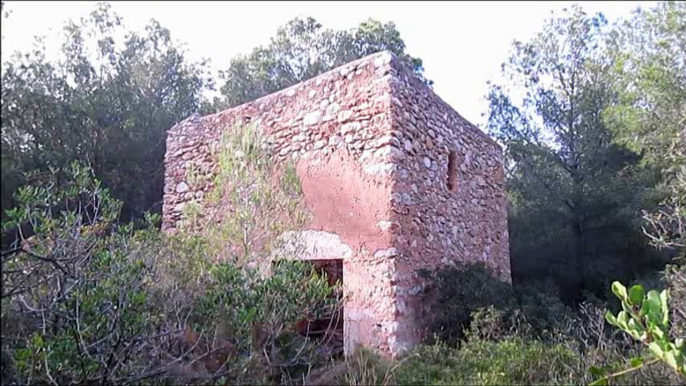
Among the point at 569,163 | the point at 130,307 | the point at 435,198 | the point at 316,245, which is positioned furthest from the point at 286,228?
the point at 569,163

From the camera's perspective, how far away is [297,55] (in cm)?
1512

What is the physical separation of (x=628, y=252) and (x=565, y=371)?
854 centimetres

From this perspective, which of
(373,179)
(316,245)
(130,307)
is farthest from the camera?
(316,245)

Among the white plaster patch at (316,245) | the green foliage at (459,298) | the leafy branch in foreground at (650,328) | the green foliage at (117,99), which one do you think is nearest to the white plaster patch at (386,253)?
the white plaster patch at (316,245)

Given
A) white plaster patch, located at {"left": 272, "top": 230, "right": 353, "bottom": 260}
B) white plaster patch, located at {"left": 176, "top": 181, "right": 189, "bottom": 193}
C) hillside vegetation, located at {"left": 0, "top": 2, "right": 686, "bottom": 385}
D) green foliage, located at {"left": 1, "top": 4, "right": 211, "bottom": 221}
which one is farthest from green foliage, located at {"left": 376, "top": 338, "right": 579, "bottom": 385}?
green foliage, located at {"left": 1, "top": 4, "right": 211, "bottom": 221}

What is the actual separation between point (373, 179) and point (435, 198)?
1.05m

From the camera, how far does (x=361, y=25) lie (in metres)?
15.5

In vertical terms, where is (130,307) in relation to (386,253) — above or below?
below

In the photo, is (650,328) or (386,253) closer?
(650,328)

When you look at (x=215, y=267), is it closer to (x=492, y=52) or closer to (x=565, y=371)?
(x=565, y=371)

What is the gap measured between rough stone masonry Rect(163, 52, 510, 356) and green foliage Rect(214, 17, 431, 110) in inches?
295

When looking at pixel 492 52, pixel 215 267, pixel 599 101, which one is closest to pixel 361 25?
pixel 492 52

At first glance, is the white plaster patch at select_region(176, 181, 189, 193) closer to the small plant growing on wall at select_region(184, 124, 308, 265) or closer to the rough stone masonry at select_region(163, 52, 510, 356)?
the rough stone masonry at select_region(163, 52, 510, 356)

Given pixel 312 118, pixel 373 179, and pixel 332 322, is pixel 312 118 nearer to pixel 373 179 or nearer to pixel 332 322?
pixel 373 179
